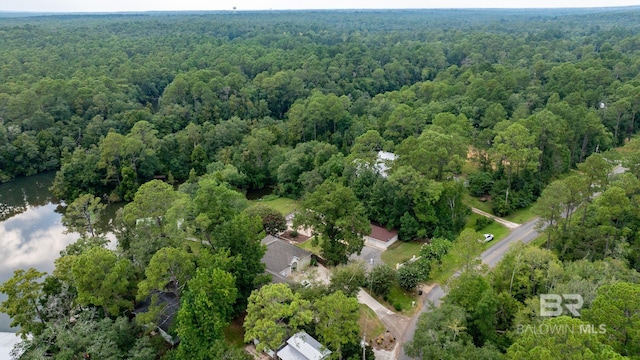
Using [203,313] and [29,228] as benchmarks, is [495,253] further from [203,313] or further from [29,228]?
[29,228]

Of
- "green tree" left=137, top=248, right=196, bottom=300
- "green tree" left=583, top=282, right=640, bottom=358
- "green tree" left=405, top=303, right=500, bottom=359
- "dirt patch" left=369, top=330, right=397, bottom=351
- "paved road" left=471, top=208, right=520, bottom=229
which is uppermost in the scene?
Result: "green tree" left=583, top=282, right=640, bottom=358

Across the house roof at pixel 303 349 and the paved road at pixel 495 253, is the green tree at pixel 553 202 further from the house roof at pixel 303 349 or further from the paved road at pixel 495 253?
the house roof at pixel 303 349

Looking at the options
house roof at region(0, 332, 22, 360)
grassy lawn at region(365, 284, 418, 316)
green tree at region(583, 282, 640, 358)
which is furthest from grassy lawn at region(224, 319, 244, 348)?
green tree at region(583, 282, 640, 358)

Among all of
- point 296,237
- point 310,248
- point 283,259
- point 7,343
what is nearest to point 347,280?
point 283,259

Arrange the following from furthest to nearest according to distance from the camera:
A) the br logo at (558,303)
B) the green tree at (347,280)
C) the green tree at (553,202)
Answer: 1. the green tree at (553,202)
2. the green tree at (347,280)
3. the br logo at (558,303)

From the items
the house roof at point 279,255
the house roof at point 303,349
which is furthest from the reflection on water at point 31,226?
the house roof at point 303,349

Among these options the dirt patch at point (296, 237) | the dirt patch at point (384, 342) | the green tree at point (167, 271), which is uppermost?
the green tree at point (167, 271)

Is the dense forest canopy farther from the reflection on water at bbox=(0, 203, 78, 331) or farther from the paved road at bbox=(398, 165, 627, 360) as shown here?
the reflection on water at bbox=(0, 203, 78, 331)
